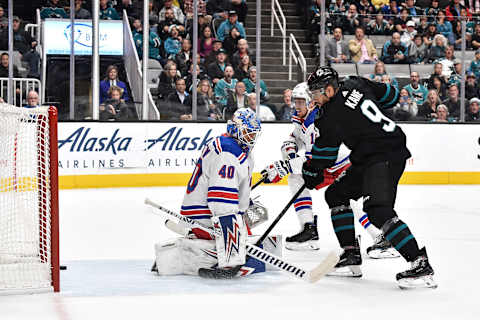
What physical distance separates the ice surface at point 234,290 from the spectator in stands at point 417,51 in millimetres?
4529

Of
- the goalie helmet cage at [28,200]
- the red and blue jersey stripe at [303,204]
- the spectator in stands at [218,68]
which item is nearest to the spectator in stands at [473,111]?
the spectator in stands at [218,68]

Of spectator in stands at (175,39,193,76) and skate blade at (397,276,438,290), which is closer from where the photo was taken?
skate blade at (397,276,438,290)

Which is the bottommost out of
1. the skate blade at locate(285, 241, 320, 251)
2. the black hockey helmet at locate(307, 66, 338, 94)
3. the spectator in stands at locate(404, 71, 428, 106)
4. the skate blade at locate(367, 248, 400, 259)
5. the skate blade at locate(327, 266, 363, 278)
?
the skate blade at locate(285, 241, 320, 251)

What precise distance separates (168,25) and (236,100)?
1235 millimetres

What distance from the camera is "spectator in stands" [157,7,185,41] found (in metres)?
9.65

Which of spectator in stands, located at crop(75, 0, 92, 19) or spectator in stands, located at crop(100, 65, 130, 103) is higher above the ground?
spectator in stands, located at crop(75, 0, 92, 19)

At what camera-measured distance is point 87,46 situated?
909cm

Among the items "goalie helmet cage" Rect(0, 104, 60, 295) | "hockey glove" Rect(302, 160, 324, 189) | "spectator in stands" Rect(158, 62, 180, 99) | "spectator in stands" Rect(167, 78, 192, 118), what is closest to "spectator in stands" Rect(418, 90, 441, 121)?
"spectator in stands" Rect(167, 78, 192, 118)

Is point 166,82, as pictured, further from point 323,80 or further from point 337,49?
point 323,80

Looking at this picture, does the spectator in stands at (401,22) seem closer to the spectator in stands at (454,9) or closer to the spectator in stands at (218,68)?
the spectator in stands at (454,9)

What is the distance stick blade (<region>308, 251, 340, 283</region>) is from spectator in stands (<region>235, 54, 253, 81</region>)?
6.03 meters

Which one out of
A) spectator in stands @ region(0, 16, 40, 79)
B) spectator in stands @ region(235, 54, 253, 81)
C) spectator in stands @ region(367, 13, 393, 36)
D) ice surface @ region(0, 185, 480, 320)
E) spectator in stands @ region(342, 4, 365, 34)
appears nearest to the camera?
ice surface @ region(0, 185, 480, 320)

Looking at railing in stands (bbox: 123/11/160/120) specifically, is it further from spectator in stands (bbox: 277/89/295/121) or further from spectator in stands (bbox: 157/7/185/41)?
spectator in stands (bbox: 277/89/295/121)

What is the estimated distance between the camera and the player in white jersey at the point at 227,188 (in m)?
3.94
